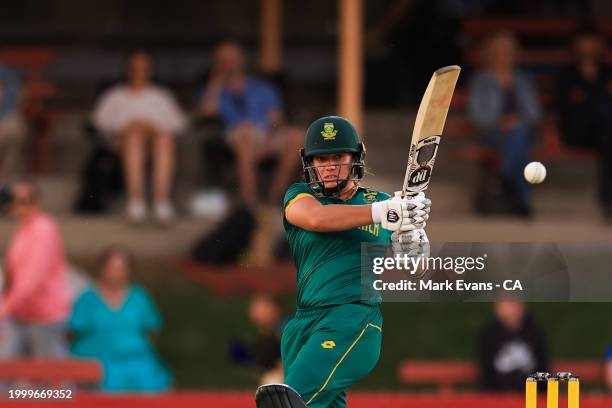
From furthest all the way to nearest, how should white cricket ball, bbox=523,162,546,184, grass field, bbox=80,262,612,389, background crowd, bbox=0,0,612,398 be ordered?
grass field, bbox=80,262,612,389
background crowd, bbox=0,0,612,398
white cricket ball, bbox=523,162,546,184

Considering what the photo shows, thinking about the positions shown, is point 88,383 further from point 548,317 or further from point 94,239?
point 548,317

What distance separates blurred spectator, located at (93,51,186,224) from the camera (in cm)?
1016

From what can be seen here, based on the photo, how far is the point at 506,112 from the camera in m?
10.2

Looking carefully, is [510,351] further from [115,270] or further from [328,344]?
[328,344]

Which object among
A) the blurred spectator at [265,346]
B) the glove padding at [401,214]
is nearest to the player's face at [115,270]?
the blurred spectator at [265,346]

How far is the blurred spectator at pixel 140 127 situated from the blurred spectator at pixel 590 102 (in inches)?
106

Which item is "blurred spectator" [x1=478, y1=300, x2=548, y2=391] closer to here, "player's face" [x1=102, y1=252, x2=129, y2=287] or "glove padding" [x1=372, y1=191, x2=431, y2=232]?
"player's face" [x1=102, y1=252, x2=129, y2=287]

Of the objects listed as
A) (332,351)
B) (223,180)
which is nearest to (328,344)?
(332,351)

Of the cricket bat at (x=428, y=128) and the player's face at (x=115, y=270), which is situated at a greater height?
the cricket bat at (x=428, y=128)

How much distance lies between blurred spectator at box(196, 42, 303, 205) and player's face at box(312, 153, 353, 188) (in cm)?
520

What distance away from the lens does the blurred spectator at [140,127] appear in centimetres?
1016

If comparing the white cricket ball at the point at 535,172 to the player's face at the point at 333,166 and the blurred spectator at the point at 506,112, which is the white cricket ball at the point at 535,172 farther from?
the blurred spectator at the point at 506,112

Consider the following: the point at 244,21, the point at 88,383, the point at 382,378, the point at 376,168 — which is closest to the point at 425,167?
the point at 88,383

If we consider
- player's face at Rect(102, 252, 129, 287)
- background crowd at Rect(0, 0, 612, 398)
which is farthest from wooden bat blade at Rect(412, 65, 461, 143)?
player's face at Rect(102, 252, 129, 287)
